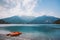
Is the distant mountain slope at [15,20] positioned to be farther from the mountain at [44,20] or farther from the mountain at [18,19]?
the mountain at [44,20]

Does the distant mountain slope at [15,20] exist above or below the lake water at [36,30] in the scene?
above

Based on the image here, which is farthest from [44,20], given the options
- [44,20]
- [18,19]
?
[18,19]

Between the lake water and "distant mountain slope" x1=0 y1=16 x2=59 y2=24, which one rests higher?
"distant mountain slope" x1=0 y1=16 x2=59 y2=24

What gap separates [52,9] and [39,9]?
0.15 m

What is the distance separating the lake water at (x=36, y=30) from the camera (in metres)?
1.12

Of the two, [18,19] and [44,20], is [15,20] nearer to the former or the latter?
[18,19]

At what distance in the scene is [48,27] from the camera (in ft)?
3.77

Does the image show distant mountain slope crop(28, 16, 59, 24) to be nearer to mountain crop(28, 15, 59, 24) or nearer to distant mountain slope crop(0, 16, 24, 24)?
mountain crop(28, 15, 59, 24)

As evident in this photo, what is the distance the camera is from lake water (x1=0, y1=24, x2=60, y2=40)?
1.12 m

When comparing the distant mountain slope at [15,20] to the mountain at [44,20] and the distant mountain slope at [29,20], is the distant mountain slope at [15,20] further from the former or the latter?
the mountain at [44,20]

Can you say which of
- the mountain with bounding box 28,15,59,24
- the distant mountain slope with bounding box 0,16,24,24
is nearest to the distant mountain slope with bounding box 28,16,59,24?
the mountain with bounding box 28,15,59,24

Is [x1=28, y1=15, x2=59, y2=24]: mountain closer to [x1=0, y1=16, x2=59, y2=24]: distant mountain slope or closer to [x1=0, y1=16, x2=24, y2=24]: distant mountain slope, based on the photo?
[x1=0, y1=16, x2=59, y2=24]: distant mountain slope

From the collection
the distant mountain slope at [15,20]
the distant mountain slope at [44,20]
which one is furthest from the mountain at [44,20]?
the distant mountain slope at [15,20]

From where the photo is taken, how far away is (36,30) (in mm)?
1136
